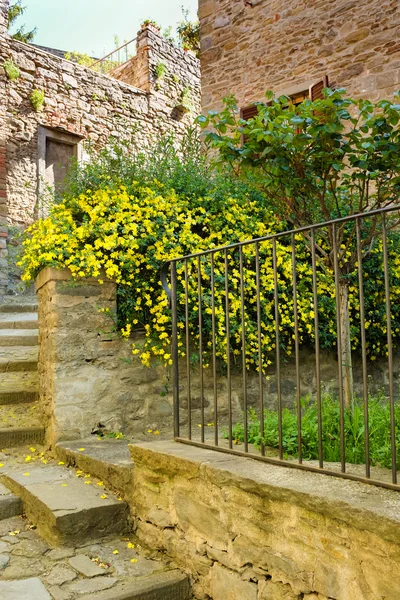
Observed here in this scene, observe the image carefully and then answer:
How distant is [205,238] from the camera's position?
4.86 meters

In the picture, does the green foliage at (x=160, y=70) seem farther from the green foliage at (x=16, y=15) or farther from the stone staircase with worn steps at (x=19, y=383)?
the stone staircase with worn steps at (x=19, y=383)

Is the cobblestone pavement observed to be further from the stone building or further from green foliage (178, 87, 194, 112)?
green foliage (178, 87, 194, 112)

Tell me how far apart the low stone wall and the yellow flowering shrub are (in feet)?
3.92

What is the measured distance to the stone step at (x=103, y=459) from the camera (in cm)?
309

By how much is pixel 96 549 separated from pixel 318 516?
133 cm

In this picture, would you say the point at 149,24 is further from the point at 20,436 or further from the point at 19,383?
the point at 20,436

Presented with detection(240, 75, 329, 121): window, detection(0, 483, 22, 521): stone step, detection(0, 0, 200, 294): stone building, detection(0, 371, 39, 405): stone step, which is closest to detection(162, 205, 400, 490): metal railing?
detection(0, 483, 22, 521): stone step

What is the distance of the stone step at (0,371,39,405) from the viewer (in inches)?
178

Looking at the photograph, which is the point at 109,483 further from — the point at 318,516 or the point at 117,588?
the point at 318,516

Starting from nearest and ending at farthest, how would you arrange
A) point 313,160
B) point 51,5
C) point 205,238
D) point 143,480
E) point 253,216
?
point 143,480 → point 313,160 → point 205,238 → point 253,216 → point 51,5

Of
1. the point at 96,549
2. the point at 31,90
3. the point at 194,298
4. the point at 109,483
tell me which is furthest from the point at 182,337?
the point at 31,90

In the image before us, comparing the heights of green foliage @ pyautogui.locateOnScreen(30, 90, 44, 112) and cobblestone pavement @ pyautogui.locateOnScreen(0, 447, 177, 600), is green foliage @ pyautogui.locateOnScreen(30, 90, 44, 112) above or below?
above

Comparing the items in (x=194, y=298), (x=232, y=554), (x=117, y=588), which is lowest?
(x=117, y=588)

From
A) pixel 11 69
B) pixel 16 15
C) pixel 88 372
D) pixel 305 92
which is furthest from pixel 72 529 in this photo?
pixel 16 15
